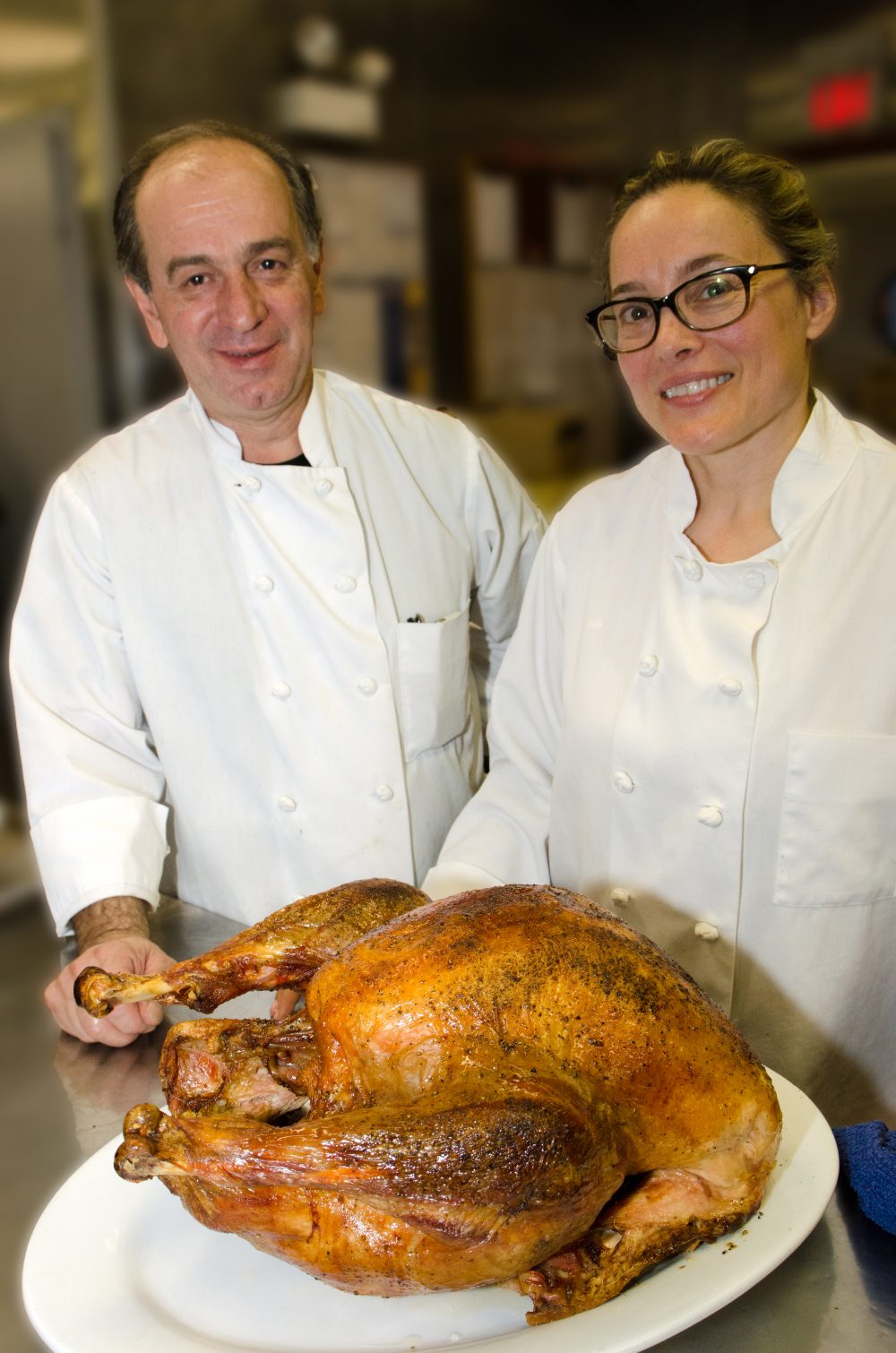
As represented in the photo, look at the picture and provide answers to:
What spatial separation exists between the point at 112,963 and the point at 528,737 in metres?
0.65

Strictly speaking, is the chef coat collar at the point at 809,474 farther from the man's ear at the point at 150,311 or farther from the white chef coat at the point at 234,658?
the man's ear at the point at 150,311

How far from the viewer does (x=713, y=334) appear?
4.50 ft

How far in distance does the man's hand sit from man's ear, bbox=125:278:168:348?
0.90 m

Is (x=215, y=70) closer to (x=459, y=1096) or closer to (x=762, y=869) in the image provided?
(x=762, y=869)

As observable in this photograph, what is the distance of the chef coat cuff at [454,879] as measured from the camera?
1489 mm

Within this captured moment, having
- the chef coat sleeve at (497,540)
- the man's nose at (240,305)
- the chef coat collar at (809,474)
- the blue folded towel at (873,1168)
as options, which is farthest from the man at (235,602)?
the blue folded towel at (873,1168)

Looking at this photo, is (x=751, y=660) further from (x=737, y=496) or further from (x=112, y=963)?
(x=112, y=963)

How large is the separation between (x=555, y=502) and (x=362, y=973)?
14.6ft

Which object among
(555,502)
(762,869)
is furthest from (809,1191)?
(555,502)

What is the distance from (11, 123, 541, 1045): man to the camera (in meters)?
1.79

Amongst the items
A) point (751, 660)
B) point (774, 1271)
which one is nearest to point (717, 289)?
point (751, 660)

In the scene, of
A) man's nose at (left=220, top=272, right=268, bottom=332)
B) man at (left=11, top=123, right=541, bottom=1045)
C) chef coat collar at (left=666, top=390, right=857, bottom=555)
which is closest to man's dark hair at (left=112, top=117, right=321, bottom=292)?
man at (left=11, top=123, right=541, bottom=1045)

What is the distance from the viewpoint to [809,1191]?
0.98m

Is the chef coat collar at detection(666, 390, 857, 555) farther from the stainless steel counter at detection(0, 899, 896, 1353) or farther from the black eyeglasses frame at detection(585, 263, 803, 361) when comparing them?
the stainless steel counter at detection(0, 899, 896, 1353)
